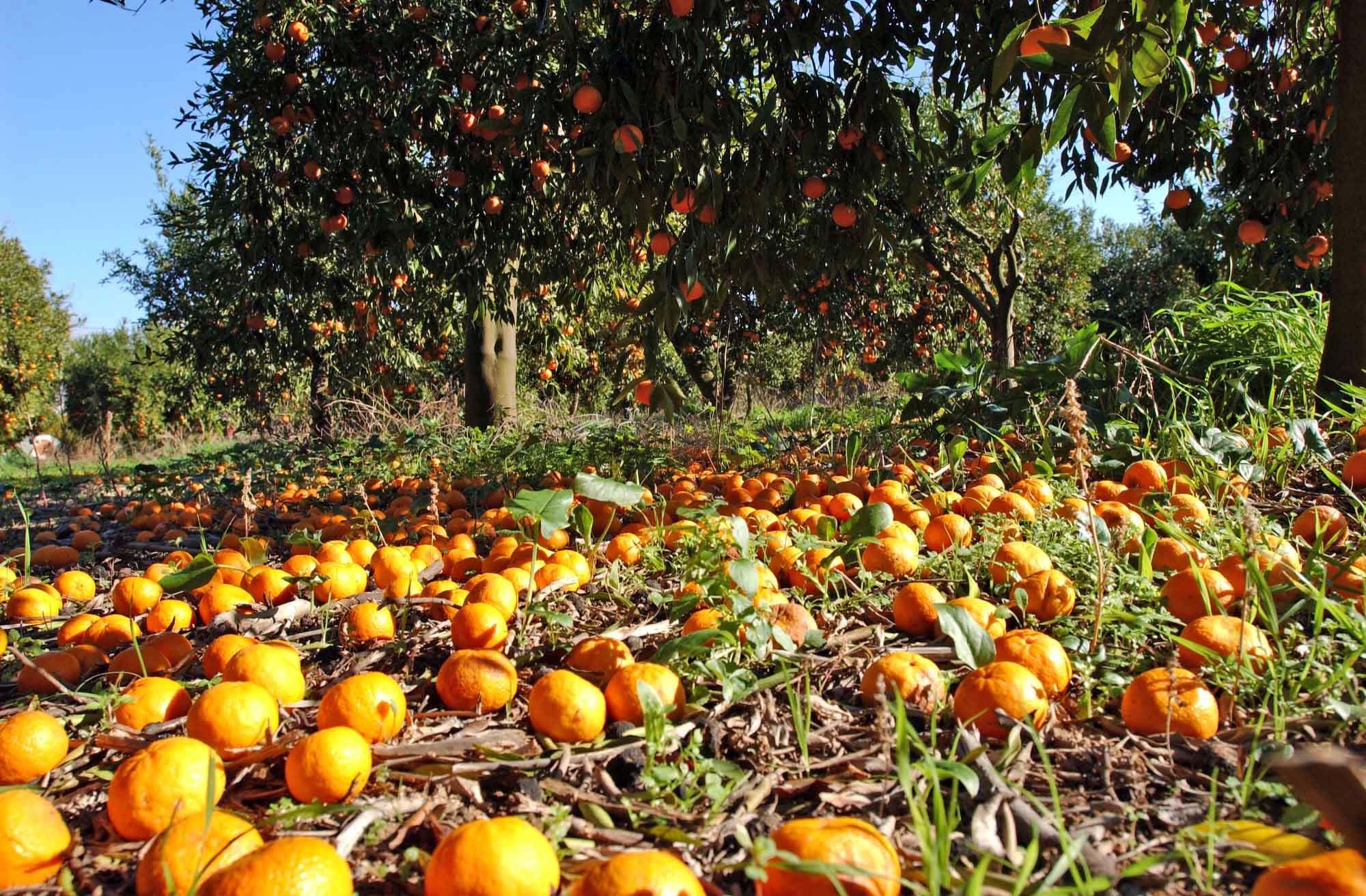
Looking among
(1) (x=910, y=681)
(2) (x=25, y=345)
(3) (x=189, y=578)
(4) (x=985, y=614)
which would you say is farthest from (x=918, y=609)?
(2) (x=25, y=345)

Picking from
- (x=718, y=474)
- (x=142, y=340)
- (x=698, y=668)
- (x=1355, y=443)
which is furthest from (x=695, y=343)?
(x=142, y=340)

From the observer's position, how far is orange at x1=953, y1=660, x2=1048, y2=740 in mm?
1313

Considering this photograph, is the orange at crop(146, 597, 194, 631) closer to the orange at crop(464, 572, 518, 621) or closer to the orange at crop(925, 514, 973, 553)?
the orange at crop(464, 572, 518, 621)

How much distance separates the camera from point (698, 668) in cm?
154

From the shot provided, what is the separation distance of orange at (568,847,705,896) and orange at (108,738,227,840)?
58 cm

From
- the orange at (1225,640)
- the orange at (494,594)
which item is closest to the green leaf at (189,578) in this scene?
the orange at (494,594)

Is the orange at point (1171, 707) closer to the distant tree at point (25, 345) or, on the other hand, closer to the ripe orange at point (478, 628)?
the ripe orange at point (478, 628)

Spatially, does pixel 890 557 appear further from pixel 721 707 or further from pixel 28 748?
pixel 28 748

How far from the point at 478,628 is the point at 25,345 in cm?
2920

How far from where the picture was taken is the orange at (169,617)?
2.09 m

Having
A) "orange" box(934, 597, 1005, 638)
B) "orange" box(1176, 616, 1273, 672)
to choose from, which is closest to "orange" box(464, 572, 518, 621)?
"orange" box(934, 597, 1005, 638)

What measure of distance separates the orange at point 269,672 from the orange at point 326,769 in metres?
0.33

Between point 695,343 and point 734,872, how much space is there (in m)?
15.7

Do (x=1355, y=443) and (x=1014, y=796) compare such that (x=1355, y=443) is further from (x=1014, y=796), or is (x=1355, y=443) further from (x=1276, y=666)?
(x=1014, y=796)
